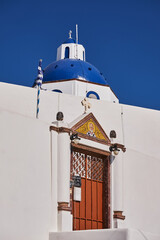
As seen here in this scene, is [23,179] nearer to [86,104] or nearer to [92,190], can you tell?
[92,190]

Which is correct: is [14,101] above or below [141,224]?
above

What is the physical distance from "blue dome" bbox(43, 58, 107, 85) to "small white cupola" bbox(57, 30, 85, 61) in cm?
168

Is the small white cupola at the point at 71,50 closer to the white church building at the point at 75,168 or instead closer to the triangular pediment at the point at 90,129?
the white church building at the point at 75,168

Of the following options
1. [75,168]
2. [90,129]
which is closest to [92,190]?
[75,168]

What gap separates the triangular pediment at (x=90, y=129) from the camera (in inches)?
516

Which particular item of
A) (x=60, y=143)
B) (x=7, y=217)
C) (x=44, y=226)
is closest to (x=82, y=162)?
(x=60, y=143)

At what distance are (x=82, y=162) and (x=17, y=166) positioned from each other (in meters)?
2.52

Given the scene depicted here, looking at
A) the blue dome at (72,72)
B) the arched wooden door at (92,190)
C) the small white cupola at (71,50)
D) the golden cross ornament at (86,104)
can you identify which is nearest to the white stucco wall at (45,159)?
the golden cross ornament at (86,104)

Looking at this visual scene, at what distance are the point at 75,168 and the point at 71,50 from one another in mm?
17111

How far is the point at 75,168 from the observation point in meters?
12.9

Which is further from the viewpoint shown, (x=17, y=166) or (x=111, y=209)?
(x=111, y=209)

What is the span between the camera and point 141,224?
1406cm

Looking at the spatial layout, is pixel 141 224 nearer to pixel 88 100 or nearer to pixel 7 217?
pixel 88 100

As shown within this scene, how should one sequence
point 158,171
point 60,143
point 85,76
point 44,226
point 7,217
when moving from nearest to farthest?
point 7,217, point 44,226, point 60,143, point 158,171, point 85,76
